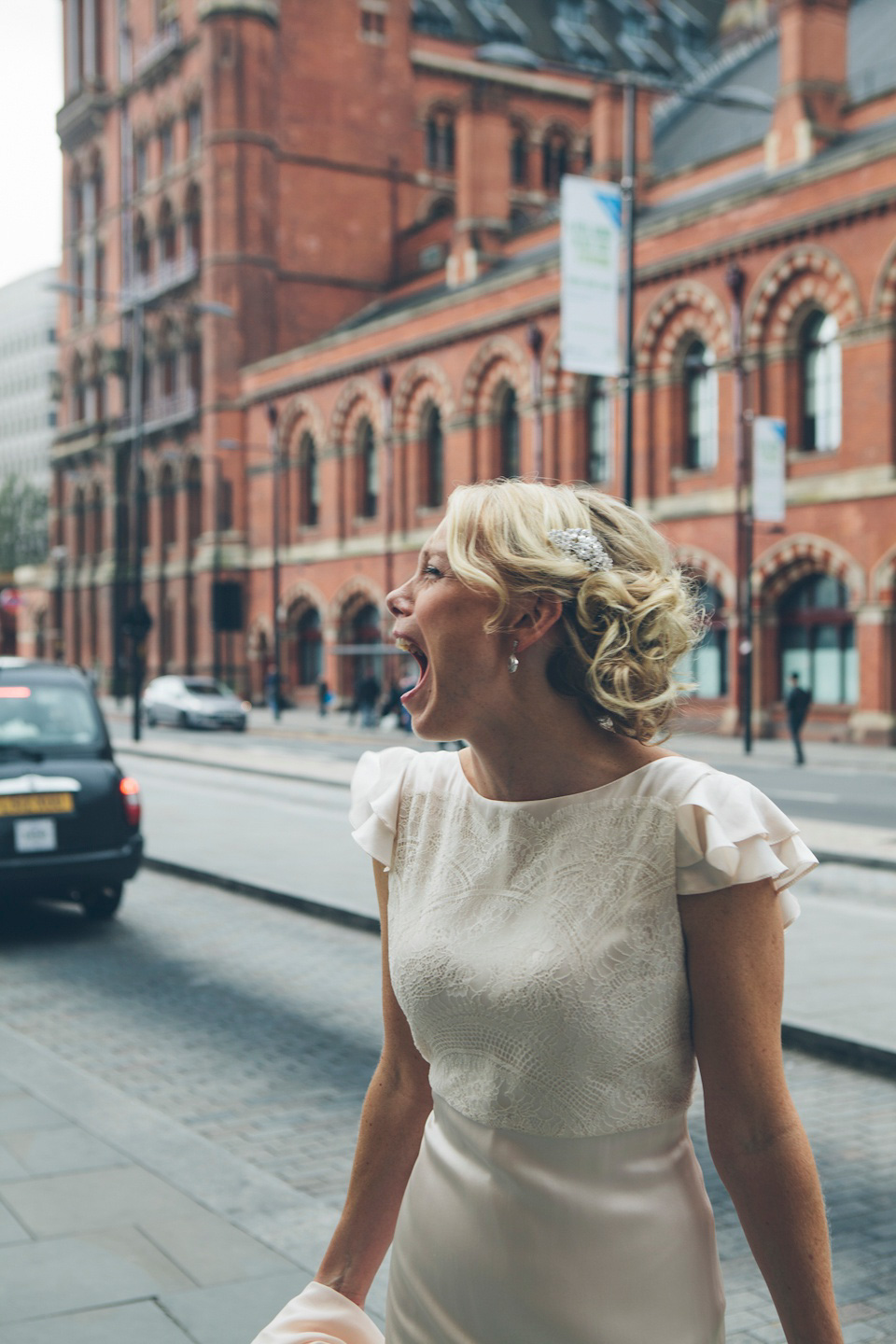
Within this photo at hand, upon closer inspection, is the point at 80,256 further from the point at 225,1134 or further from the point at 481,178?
the point at 225,1134

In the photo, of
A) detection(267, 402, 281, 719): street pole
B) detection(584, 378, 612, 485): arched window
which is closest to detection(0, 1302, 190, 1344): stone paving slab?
detection(584, 378, 612, 485): arched window

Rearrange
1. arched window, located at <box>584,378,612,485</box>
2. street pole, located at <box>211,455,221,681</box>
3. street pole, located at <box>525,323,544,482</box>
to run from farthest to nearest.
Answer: street pole, located at <box>211,455,221,681</box> → street pole, located at <box>525,323,544,482</box> → arched window, located at <box>584,378,612,485</box>

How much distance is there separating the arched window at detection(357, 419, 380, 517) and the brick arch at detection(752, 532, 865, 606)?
58.9ft

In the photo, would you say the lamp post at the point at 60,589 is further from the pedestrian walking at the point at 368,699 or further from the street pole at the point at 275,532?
the pedestrian walking at the point at 368,699

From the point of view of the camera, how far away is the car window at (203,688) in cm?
3956

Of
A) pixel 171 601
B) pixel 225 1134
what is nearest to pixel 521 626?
pixel 225 1134

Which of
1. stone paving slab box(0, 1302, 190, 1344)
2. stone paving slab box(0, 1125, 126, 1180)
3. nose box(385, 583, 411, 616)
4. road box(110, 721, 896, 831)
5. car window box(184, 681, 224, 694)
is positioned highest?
nose box(385, 583, 411, 616)

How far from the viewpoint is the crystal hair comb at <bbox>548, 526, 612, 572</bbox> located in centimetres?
179

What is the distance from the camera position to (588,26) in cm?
5931

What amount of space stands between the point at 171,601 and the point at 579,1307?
5450 centimetres

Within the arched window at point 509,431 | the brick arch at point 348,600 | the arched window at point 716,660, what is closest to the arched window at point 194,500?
the brick arch at point 348,600

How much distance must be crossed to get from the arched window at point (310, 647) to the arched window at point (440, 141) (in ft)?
63.7

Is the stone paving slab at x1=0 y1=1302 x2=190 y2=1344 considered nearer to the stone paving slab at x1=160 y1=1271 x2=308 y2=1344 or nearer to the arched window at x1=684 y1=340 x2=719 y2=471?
the stone paving slab at x1=160 y1=1271 x2=308 y2=1344

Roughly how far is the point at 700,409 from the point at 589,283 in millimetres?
14349
